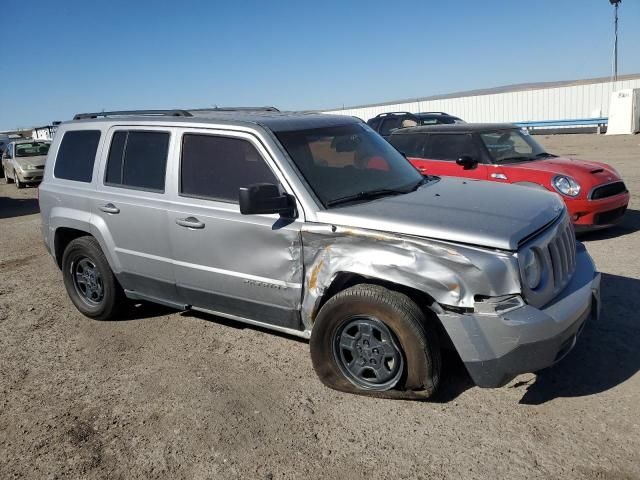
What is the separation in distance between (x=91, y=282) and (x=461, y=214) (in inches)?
148

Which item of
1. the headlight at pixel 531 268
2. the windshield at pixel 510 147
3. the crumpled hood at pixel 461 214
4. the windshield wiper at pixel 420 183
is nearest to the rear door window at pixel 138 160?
the crumpled hood at pixel 461 214

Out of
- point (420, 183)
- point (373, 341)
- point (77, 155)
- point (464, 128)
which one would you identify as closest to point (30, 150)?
point (77, 155)

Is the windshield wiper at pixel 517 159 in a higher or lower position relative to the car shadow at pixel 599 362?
higher

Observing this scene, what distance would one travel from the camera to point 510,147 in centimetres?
837

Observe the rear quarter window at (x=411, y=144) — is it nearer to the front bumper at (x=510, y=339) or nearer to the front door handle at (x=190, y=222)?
the front door handle at (x=190, y=222)

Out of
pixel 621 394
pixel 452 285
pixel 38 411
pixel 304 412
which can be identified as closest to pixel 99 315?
pixel 38 411

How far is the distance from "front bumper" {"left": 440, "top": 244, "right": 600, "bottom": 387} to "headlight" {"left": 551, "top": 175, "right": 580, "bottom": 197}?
176 inches

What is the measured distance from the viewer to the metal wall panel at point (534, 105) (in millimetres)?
31672

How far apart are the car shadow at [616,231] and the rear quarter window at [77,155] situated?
6293 mm

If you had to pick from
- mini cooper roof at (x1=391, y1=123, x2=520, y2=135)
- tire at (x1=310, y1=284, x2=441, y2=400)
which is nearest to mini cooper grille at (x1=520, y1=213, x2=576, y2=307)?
tire at (x1=310, y1=284, x2=441, y2=400)

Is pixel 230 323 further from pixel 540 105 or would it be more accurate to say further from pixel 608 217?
pixel 540 105

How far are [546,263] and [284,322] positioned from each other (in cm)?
183

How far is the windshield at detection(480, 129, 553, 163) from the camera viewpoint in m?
8.18

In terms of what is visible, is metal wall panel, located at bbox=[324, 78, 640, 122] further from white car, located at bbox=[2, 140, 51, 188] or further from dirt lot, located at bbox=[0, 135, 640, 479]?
dirt lot, located at bbox=[0, 135, 640, 479]
